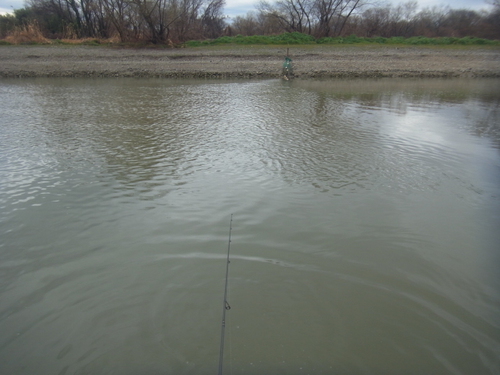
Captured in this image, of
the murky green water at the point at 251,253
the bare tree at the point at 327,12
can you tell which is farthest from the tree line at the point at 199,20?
the murky green water at the point at 251,253

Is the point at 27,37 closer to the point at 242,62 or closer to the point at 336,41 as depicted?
the point at 242,62

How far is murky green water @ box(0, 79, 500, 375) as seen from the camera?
98.2 inches

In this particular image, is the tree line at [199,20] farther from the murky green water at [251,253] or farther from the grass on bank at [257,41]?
the murky green water at [251,253]

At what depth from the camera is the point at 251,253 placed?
3.55m

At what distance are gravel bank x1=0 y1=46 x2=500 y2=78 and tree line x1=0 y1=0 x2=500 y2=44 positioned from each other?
12.2 feet

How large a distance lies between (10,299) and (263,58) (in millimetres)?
24233

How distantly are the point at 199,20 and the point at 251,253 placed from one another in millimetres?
55114

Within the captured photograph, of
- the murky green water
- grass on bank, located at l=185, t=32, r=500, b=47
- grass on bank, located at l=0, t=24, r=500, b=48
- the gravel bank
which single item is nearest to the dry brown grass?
grass on bank, located at l=0, t=24, r=500, b=48

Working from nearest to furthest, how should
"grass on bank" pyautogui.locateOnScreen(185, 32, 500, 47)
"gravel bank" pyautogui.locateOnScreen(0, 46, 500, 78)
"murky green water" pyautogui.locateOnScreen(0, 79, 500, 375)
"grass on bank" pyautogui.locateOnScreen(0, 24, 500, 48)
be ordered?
"murky green water" pyautogui.locateOnScreen(0, 79, 500, 375)
"gravel bank" pyautogui.locateOnScreen(0, 46, 500, 78)
"grass on bank" pyautogui.locateOnScreen(0, 24, 500, 48)
"grass on bank" pyautogui.locateOnScreen(185, 32, 500, 47)

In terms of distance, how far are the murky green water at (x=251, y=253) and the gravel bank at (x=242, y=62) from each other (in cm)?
1580

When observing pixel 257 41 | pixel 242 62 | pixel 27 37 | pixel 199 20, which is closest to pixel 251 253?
pixel 242 62

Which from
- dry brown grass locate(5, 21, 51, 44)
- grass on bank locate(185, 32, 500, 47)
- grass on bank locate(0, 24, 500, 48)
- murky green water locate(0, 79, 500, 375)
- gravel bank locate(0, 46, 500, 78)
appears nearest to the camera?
murky green water locate(0, 79, 500, 375)

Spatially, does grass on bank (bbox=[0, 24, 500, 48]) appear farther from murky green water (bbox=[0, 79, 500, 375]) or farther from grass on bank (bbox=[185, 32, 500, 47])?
murky green water (bbox=[0, 79, 500, 375])

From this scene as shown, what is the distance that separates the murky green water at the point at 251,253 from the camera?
98.2 inches
